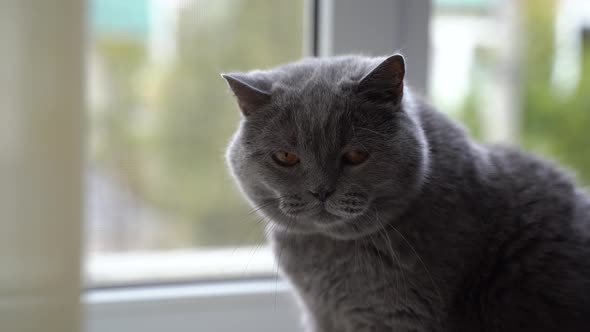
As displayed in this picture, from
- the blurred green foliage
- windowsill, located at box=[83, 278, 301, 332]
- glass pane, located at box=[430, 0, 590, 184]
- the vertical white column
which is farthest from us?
glass pane, located at box=[430, 0, 590, 184]

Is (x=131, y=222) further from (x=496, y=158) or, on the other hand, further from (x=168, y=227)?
(x=496, y=158)

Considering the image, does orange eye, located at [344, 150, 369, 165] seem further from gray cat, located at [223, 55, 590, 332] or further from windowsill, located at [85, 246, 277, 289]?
windowsill, located at [85, 246, 277, 289]

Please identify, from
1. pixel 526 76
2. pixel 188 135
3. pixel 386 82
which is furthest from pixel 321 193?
pixel 526 76

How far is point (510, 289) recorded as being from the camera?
0.98 meters

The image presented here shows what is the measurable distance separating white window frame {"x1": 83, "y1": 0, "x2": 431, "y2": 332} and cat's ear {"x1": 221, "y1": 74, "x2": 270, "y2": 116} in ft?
1.33

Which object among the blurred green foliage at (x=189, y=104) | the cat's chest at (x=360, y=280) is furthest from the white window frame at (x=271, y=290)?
the cat's chest at (x=360, y=280)

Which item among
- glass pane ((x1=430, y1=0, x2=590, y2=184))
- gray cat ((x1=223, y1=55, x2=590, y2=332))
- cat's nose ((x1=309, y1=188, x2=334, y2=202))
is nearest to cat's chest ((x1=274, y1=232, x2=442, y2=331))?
gray cat ((x1=223, y1=55, x2=590, y2=332))

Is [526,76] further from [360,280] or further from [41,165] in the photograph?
[41,165]

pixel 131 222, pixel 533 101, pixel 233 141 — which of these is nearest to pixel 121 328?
pixel 131 222

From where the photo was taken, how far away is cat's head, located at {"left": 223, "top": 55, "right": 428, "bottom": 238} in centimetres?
95

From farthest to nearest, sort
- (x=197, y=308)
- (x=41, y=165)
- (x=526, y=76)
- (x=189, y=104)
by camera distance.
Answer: (x=526, y=76) < (x=189, y=104) < (x=197, y=308) < (x=41, y=165)

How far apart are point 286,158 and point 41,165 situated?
394 millimetres

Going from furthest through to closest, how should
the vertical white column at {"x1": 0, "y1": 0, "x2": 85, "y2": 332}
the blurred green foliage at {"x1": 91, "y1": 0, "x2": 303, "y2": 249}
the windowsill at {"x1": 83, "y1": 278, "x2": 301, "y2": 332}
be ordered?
the blurred green foliage at {"x1": 91, "y1": 0, "x2": 303, "y2": 249}
the windowsill at {"x1": 83, "y1": 278, "x2": 301, "y2": 332}
the vertical white column at {"x1": 0, "y1": 0, "x2": 85, "y2": 332}

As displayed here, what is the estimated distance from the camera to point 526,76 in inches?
69.4
